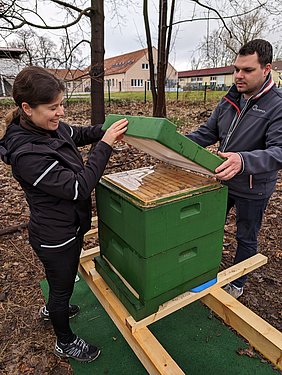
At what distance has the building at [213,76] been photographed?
31.3 m

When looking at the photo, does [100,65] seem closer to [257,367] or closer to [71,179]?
[71,179]

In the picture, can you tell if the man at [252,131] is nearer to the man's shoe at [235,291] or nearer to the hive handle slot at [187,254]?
the man's shoe at [235,291]

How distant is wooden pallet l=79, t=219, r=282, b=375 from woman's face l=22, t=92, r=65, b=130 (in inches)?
43.9

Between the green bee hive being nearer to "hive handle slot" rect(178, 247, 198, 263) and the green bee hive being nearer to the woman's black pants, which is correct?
"hive handle slot" rect(178, 247, 198, 263)

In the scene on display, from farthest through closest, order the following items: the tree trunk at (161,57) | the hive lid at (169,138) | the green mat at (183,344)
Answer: the tree trunk at (161,57), the green mat at (183,344), the hive lid at (169,138)

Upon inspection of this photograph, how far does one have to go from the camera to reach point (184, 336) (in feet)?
7.57

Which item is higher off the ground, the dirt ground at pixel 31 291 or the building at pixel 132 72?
the building at pixel 132 72

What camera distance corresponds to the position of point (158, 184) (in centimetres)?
166

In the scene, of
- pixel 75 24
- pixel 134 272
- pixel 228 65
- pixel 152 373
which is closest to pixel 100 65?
pixel 75 24

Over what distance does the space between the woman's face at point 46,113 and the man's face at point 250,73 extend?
135cm

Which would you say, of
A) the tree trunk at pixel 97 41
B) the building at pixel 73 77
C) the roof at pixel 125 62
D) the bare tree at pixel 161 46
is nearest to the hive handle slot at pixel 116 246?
the building at pixel 73 77

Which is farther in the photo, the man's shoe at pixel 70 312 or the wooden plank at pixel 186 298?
the man's shoe at pixel 70 312

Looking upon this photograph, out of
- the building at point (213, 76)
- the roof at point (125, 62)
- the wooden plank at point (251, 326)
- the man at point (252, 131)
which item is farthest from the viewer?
the roof at point (125, 62)

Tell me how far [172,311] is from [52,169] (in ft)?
3.65
